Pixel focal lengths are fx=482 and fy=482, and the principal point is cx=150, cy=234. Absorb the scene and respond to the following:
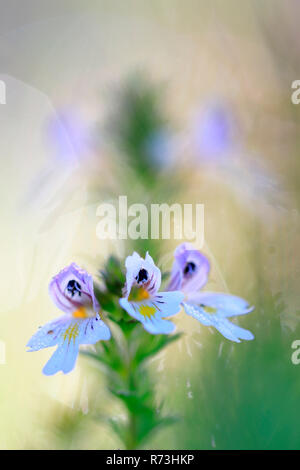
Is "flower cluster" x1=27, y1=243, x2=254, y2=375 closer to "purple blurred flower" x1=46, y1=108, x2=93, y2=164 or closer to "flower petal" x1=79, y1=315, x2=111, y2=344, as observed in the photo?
"flower petal" x1=79, y1=315, x2=111, y2=344

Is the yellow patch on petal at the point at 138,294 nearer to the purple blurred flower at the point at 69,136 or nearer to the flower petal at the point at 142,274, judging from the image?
the flower petal at the point at 142,274

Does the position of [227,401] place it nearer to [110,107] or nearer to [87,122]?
[110,107]

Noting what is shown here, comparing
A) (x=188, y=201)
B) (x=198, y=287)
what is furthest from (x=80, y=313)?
(x=188, y=201)

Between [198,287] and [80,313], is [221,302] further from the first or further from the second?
[80,313]

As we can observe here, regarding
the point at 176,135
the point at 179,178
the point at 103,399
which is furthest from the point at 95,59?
the point at 103,399

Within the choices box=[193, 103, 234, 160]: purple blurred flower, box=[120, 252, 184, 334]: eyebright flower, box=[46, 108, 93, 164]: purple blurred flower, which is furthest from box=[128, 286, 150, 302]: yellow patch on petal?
box=[193, 103, 234, 160]: purple blurred flower

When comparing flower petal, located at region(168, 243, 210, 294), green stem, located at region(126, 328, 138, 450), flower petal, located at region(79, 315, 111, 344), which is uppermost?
flower petal, located at region(168, 243, 210, 294)
